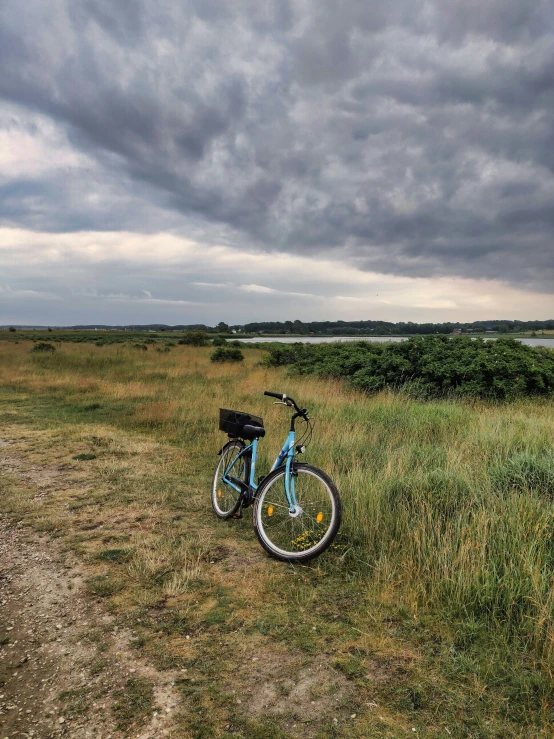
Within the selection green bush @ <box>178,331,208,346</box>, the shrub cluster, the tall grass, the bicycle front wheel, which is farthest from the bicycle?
green bush @ <box>178,331,208,346</box>

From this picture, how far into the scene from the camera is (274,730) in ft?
7.84

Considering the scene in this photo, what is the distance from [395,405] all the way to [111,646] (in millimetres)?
8218

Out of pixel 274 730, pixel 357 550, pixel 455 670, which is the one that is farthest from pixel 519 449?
pixel 274 730

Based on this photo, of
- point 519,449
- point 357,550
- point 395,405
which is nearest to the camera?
point 357,550

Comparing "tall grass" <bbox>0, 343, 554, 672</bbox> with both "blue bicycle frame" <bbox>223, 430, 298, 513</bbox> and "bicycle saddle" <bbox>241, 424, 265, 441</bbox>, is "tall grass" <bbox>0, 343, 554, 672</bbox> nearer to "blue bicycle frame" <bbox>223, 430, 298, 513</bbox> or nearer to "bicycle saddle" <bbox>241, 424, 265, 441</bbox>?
"blue bicycle frame" <bbox>223, 430, 298, 513</bbox>

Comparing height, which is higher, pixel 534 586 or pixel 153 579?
pixel 534 586

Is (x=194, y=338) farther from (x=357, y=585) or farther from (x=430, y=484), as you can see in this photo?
(x=357, y=585)

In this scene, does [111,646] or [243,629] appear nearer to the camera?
[111,646]

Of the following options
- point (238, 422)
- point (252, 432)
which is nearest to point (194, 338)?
point (238, 422)

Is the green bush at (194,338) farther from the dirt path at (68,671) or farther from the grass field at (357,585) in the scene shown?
the dirt path at (68,671)

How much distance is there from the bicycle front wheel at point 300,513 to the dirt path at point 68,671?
5.34 ft

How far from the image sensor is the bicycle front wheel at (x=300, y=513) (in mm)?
4125

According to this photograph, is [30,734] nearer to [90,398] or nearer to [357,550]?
[357,550]

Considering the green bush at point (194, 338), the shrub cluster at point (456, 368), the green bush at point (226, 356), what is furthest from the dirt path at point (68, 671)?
the green bush at point (194, 338)
